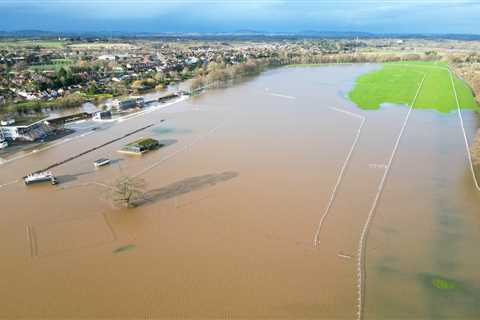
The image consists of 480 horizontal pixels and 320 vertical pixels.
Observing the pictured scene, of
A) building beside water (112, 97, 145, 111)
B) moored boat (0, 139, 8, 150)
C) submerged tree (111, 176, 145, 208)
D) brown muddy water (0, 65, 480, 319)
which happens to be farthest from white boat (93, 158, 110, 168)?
building beside water (112, 97, 145, 111)

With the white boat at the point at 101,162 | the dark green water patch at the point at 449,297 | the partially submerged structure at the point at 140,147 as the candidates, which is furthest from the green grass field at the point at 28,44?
the dark green water patch at the point at 449,297

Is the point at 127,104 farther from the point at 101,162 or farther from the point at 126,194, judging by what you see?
the point at 126,194

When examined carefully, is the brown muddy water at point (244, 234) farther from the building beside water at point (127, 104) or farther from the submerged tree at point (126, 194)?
the building beside water at point (127, 104)

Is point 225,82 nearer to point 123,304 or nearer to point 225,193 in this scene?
point 225,193

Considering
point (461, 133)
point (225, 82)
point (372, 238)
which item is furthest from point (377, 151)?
point (225, 82)

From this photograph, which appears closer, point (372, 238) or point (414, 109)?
point (372, 238)

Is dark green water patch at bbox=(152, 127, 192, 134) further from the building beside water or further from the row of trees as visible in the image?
the row of trees
